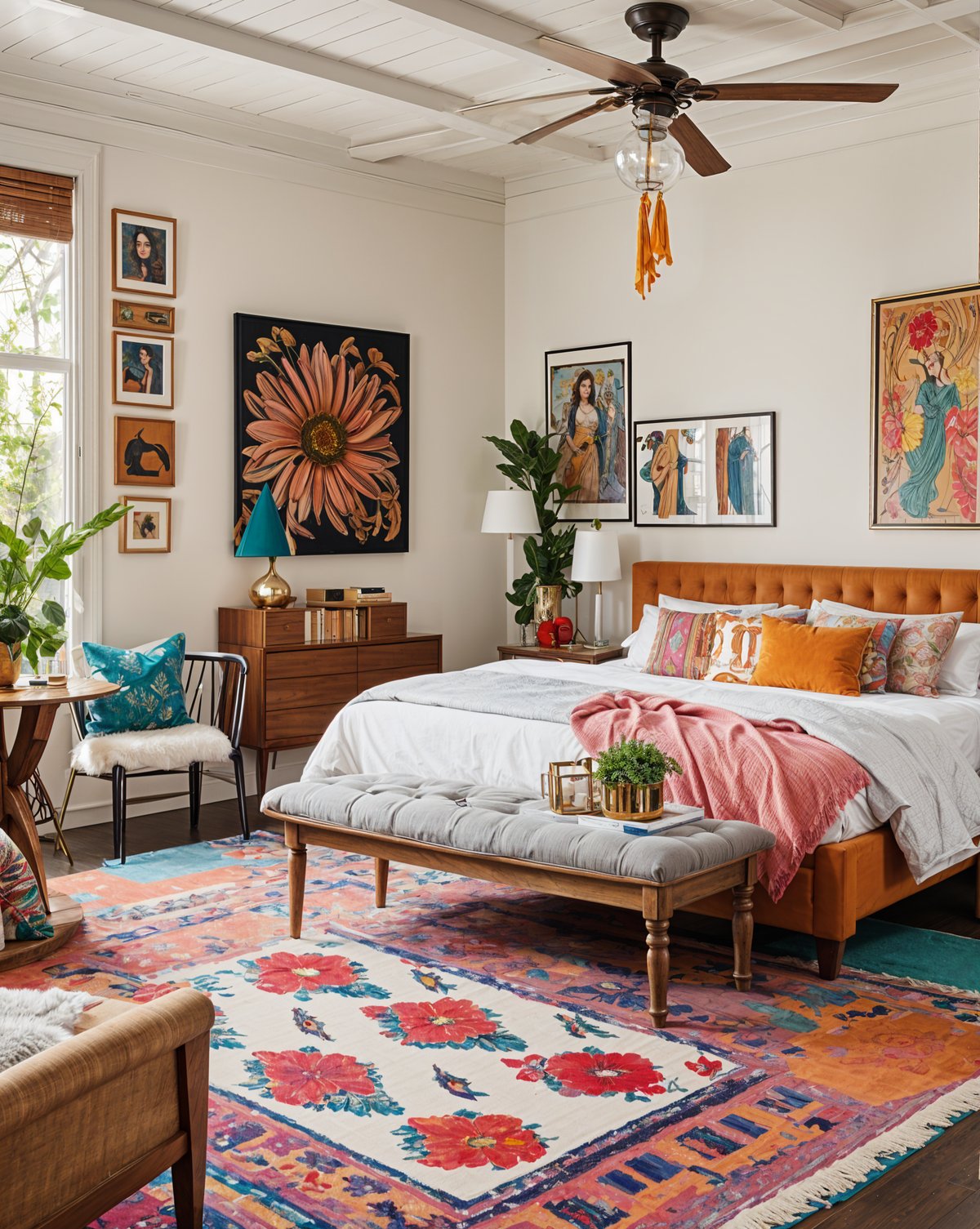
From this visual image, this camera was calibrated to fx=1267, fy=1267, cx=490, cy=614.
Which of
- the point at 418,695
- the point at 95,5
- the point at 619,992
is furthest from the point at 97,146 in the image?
the point at 619,992

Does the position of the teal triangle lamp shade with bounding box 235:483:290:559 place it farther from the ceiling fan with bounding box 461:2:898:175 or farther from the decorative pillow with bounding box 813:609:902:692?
the decorative pillow with bounding box 813:609:902:692

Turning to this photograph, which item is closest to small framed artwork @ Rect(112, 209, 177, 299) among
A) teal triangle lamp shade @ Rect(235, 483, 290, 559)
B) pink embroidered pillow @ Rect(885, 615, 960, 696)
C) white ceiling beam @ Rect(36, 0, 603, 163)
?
white ceiling beam @ Rect(36, 0, 603, 163)

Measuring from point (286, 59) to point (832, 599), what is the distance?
11.1ft

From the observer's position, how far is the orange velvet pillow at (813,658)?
5020 mm

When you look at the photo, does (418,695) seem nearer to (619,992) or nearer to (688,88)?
(619,992)

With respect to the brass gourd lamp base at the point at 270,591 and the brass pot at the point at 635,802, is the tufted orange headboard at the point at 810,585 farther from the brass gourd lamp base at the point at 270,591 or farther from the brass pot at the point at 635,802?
the brass pot at the point at 635,802

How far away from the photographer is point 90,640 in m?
5.77

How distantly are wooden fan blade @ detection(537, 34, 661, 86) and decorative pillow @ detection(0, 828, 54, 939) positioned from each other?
2.84 metres

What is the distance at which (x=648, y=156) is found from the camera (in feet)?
13.2

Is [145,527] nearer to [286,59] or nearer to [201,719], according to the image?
[201,719]

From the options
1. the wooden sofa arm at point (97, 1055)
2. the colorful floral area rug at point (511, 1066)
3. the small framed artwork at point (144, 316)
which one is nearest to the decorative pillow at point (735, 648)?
the colorful floral area rug at point (511, 1066)

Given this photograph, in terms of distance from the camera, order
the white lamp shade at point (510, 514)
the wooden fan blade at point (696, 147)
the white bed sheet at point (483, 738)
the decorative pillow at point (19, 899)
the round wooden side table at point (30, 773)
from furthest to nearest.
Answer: the white lamp shade at point (510, 514), the white bed sheet at point (483, 738), the wooden fan blade at point (696, 147), the round wooden side table at point (30, 773), the decorative pillow at point (19, 899)

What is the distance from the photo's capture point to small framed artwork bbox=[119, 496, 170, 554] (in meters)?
5.87

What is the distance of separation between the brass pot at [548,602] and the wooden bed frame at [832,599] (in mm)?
482
